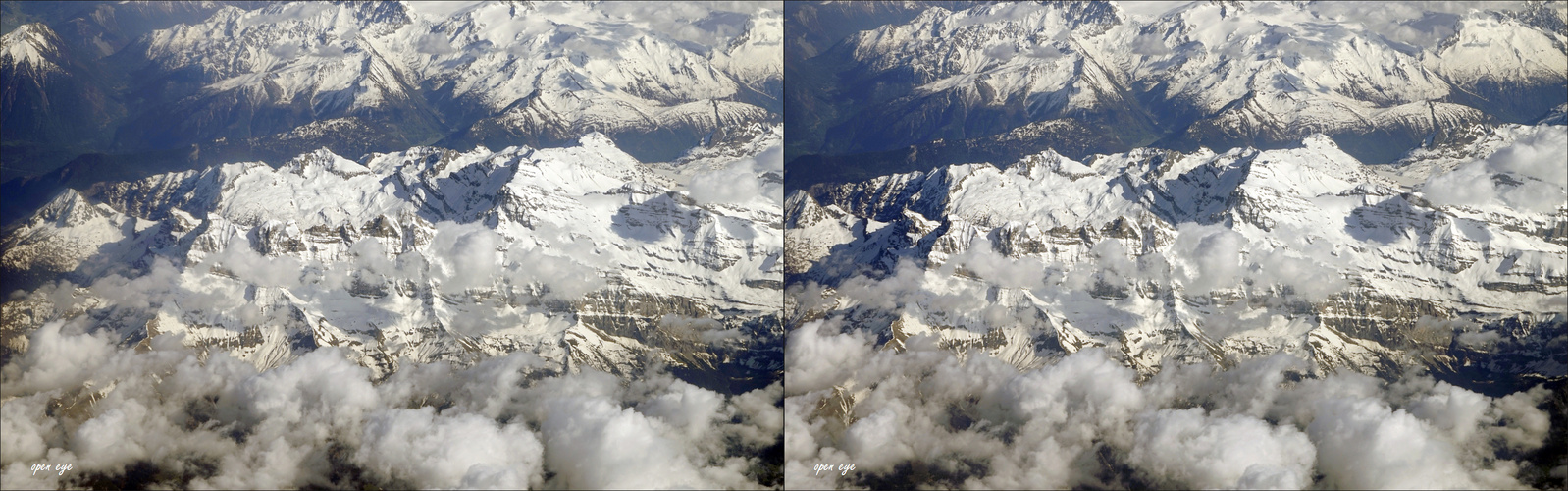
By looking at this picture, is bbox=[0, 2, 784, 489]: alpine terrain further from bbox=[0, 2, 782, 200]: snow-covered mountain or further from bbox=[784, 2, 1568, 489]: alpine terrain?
bbox=[784, 2, 1568, 489]: alpine terrain

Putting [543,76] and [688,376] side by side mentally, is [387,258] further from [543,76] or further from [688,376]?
[688,376]

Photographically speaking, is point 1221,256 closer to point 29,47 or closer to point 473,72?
point 473,72

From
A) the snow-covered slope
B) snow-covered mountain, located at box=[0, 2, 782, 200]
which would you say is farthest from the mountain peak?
the snow-covered slope

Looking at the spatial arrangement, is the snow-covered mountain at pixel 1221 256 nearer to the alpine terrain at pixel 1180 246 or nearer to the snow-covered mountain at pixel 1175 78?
the alpine terrain at pixel 1180 246

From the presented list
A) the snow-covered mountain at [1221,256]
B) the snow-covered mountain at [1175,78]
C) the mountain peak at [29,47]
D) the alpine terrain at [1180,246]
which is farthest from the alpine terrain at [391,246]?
the snow-covered mountain at [1175,78]

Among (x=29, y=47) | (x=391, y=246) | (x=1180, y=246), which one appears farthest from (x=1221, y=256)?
(x=29, y=47)
